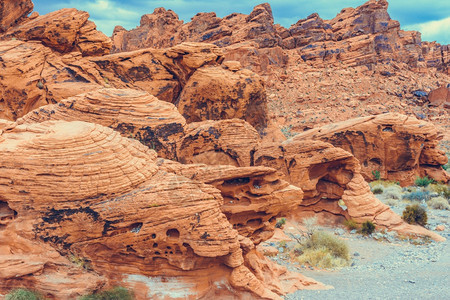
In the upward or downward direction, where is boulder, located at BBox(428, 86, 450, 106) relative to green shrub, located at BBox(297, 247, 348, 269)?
upward

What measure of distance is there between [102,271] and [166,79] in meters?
18.5

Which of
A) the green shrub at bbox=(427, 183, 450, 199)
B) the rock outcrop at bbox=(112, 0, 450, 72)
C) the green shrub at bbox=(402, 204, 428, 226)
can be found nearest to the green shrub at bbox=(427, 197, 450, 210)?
the green shrub at bbox=(427, 183, 450, 199)

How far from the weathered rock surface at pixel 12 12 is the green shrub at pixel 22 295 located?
874 inches

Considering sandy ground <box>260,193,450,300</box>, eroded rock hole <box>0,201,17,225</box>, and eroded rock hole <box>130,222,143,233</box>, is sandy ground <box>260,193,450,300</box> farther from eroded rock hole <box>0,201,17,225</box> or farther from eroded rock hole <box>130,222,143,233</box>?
eroded rock hole <box>0,201,17,225</box>

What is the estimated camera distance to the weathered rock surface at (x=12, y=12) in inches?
898

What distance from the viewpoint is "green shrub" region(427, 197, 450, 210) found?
57.2ft

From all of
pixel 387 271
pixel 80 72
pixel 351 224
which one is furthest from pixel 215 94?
pixel 387 271

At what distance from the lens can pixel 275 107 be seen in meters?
50.3

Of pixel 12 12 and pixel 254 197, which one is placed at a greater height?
pixel 12 12

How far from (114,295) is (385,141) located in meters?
19.1

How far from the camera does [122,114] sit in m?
12.4

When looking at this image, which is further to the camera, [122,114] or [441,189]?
[441,189]

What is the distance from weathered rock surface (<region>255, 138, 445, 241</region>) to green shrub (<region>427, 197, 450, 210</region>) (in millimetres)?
4212

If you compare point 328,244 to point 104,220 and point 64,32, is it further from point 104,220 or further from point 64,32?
point 64,32
